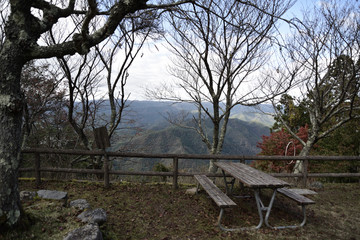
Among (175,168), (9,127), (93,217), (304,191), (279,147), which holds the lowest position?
(279,147)

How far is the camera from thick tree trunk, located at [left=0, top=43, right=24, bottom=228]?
2742 mm

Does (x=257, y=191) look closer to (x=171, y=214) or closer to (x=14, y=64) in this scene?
(x=171, y=214)

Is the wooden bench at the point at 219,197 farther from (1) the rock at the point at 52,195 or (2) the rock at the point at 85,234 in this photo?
(1) the rock at the point at 52,195

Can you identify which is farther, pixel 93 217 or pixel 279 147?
pixel 279 147

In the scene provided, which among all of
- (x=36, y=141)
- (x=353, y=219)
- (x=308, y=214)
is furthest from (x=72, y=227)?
(x=36, y=141)

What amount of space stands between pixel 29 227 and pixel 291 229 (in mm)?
4686

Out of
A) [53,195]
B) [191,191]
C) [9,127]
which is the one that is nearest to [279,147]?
[191,191]

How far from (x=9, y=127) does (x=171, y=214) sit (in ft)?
11.4

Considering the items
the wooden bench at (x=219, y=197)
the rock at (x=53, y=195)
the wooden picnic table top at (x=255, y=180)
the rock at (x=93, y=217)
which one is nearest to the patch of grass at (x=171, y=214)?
the rock at (x=93, y=217)

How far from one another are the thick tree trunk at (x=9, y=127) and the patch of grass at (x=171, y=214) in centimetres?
36

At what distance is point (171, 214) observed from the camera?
4.67 m

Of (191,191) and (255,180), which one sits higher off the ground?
(255,180)

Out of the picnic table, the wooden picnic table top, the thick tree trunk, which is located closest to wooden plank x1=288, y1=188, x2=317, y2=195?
the picnic table

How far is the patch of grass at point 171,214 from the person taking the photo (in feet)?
11.7
